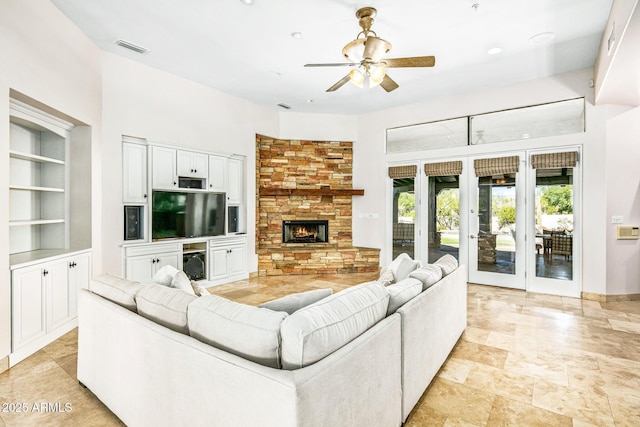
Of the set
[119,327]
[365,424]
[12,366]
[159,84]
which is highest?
[159,84]

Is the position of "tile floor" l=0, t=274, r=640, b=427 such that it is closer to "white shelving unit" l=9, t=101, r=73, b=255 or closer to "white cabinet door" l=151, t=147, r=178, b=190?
"white shelving unit" l=9, t=101, r=73, b=255

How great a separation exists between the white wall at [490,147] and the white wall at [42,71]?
467 cm

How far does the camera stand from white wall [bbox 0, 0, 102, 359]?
2576mm

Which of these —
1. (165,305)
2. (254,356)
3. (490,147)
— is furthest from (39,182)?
(490,147)

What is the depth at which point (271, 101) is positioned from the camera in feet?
19.7

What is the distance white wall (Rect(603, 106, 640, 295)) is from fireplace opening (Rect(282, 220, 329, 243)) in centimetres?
462

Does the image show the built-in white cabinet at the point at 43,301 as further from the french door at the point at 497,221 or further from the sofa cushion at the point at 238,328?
the french door at the point at 497,221

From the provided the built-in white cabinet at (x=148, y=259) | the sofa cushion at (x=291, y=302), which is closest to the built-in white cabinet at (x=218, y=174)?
the built-in white cabinet at (x=148, y=259)

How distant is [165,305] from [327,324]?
3.16ft

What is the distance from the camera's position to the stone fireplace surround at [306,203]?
6.38 metres

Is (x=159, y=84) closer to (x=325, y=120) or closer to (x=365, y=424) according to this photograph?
(x=325, y=120)

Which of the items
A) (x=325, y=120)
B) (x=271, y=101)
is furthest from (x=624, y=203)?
(x=271, y=101)

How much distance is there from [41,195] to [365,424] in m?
4.25

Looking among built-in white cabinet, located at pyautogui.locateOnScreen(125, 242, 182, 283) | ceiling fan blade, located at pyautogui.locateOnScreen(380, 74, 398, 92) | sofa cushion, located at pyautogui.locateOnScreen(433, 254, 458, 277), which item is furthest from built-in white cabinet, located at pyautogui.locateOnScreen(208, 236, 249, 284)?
sofa cushion, located at pyautogui.locateOnScreen(433, 254, 458, 277)
